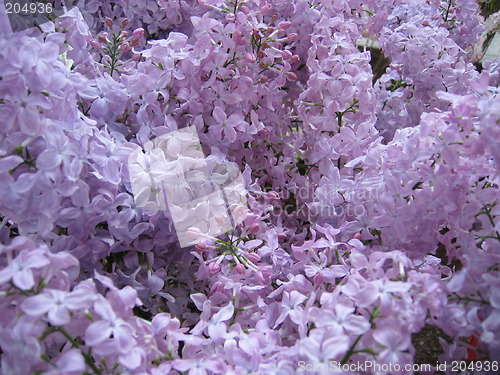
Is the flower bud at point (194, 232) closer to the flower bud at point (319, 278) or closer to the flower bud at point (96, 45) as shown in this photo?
the flower bud at point (319, 278)

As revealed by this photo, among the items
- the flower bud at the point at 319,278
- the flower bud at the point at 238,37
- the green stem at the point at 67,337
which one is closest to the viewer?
the green stem at the point at 67,337

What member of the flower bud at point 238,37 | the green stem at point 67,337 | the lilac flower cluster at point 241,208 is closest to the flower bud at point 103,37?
the lilac flower cluster at point 241,208

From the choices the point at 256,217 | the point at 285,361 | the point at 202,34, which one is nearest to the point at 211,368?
the point at 285,361

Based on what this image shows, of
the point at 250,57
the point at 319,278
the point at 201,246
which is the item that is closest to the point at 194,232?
the point at 201,246

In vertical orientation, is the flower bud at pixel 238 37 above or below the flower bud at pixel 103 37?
above

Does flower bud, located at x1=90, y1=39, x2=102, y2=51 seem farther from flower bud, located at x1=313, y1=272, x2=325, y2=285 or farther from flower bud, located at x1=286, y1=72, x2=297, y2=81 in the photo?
flower bud, located at x1=313, y1=272, x2=325, y2=285

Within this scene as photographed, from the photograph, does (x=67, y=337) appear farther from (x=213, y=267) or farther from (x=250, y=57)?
(x=250, y=57)

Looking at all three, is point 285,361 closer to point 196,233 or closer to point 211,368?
point 211,368

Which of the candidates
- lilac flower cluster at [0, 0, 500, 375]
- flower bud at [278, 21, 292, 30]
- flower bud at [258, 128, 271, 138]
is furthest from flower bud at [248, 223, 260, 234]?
flower bud at [278, 21, 292, 30]
